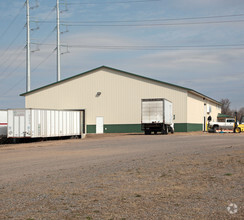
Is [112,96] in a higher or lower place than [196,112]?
higher

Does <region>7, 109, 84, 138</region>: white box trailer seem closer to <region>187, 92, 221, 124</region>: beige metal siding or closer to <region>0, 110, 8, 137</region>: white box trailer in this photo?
<region>0, 110, 8, 137</region>: white box trailer

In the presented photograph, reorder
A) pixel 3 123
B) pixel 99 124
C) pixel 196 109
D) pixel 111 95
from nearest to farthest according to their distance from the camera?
pixel 3 123
pixel 111 95
pixel 99 124
pixel 196 109

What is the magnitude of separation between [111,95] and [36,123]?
60.4 ft

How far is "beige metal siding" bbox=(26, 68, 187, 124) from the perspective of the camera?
167ft

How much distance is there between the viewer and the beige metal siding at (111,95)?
50.8 m

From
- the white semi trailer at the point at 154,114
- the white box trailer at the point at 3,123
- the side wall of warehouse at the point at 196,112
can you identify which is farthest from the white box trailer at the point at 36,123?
the side wall of warehouse at the point at 196,112

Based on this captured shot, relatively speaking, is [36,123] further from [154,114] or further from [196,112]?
[196,112]

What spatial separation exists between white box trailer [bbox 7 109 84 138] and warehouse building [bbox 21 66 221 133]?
13680 mm

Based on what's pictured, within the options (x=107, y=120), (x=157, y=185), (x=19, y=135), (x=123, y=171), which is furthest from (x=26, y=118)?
(x=157, y=185)

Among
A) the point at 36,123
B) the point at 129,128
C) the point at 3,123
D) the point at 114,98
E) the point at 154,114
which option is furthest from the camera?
the point at 114,98

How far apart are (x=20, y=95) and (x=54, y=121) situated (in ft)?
70.8

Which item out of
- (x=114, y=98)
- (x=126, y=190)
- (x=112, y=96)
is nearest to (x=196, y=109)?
(x=114, y=98)

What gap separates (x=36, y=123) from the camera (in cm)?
3578

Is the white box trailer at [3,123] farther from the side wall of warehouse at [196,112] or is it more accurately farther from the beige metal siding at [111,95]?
the side wall of warehouse at [196,112]
